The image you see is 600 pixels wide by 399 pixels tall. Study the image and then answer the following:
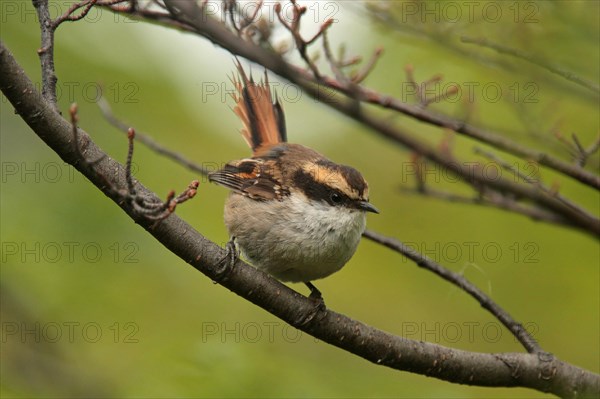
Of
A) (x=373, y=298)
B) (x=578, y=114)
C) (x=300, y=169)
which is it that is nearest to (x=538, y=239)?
(x=578, y=114)

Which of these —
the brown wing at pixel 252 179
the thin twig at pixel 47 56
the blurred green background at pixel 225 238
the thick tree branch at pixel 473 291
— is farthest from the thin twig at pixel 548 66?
the thin twig at pixel 47 56

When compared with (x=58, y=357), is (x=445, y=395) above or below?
above

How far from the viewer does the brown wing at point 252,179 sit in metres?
5.01

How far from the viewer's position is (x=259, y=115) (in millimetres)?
5758

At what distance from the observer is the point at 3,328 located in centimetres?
476

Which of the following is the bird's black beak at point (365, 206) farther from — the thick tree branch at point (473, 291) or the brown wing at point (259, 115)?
the brown wing at point (259, 115)

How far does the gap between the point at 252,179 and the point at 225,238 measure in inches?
42.8

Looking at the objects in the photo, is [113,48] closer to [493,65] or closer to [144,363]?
[144,363]

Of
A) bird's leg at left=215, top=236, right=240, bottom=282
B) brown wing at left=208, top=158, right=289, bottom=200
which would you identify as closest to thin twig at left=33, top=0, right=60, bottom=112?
bird's leg at left=215, top=236, right=240, bottom=282

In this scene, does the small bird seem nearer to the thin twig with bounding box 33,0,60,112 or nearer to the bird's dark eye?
the bird's dark eye

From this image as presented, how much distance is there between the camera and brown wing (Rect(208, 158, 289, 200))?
5.01 metres

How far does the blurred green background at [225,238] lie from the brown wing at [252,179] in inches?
25.9

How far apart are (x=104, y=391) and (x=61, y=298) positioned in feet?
2.84

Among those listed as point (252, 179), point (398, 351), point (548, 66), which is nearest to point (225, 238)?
point (252, 179)
